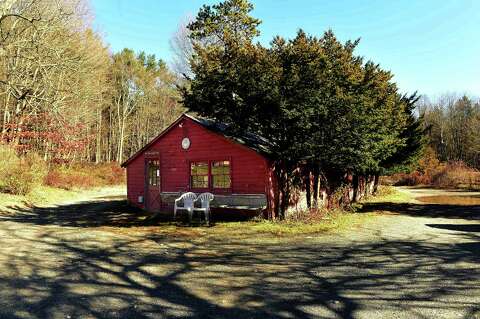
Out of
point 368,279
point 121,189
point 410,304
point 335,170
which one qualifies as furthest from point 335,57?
point 121,189

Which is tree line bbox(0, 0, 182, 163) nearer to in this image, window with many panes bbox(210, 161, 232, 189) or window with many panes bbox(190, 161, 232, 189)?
window with many panes bbox(190, 161, 232, 189)

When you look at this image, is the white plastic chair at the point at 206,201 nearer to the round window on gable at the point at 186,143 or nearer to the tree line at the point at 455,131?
the round window on gable at the point at 186,143

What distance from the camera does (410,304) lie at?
16.5 ft

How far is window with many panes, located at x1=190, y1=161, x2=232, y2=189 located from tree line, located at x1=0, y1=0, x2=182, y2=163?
689 cm

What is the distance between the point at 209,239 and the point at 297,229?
305 centimetres

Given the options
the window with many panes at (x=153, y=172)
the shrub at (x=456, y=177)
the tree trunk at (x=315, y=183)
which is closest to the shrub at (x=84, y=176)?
the window with many panes at (x=153, y=172)

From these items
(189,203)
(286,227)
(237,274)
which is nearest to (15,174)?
(189,203)

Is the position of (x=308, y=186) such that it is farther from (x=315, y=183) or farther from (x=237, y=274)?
(x=237, y=274)

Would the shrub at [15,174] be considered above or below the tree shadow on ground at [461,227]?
above

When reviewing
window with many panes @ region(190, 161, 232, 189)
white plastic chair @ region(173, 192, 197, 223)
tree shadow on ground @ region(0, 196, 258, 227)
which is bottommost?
tree shadow on ground @ region(0, 196, 258, 227)

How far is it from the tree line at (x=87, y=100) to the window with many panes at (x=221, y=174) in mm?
7498

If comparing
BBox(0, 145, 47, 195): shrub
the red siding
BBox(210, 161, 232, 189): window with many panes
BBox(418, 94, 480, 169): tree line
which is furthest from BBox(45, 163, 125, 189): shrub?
BBox(418, 94, 480, 169): tree line

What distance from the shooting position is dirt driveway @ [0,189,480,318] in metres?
4.91

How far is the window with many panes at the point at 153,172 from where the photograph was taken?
691 inches
